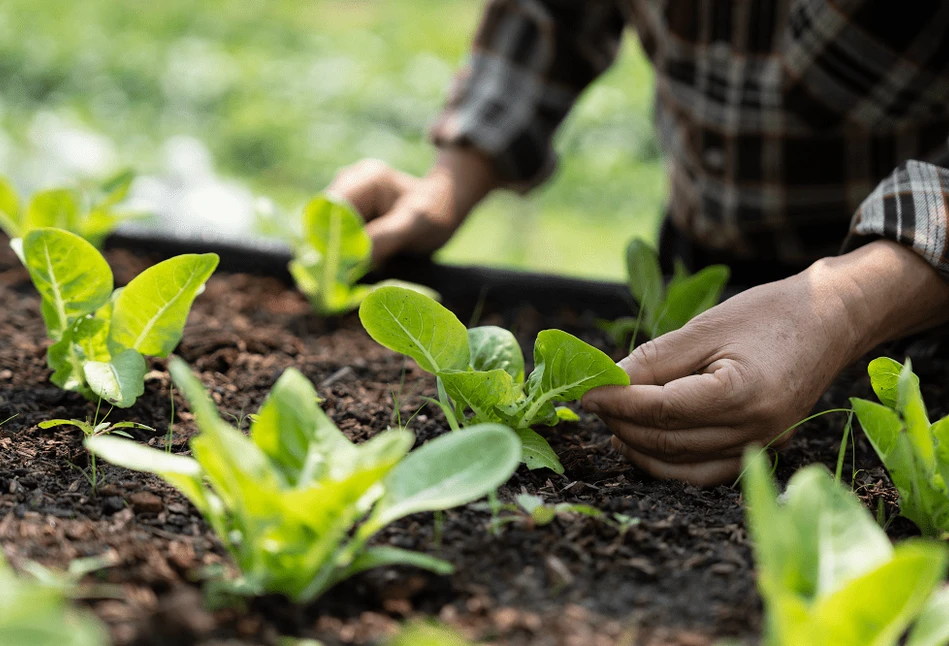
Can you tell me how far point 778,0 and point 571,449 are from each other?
933 mm

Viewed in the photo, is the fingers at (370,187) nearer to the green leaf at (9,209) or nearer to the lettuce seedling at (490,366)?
the green leaf at (9,209)

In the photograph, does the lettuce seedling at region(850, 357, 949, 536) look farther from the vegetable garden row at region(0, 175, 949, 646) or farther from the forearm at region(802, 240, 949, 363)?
the forearm at region(802, 240, 949, 363)

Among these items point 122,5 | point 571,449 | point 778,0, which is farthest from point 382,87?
point 571,449

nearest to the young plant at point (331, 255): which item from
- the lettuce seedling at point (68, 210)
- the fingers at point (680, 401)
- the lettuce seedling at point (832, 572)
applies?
the lettuce seedling at point (68, 210)

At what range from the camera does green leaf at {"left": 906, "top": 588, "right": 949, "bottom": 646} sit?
58 cm

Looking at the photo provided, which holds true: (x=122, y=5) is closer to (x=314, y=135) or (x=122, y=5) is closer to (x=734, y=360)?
(x=314, y=135)

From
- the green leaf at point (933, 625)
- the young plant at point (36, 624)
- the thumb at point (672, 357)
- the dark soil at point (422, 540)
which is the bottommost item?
the dark soil at point (422, 540)

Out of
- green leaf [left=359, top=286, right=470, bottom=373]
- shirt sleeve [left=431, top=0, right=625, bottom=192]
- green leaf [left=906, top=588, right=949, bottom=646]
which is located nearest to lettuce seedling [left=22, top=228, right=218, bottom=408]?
green leaf [left=359, top=286, right=470, bottom=373]

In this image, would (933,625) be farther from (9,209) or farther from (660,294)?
(9,209)

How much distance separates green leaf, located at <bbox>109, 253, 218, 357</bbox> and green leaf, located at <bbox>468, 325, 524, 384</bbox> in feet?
1.00

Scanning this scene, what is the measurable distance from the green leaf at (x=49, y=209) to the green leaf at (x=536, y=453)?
867 millimetres

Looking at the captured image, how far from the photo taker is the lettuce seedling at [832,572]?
0.54 meters

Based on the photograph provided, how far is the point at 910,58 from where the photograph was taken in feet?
4.49

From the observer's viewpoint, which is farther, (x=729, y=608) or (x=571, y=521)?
(x=571, y=521)
